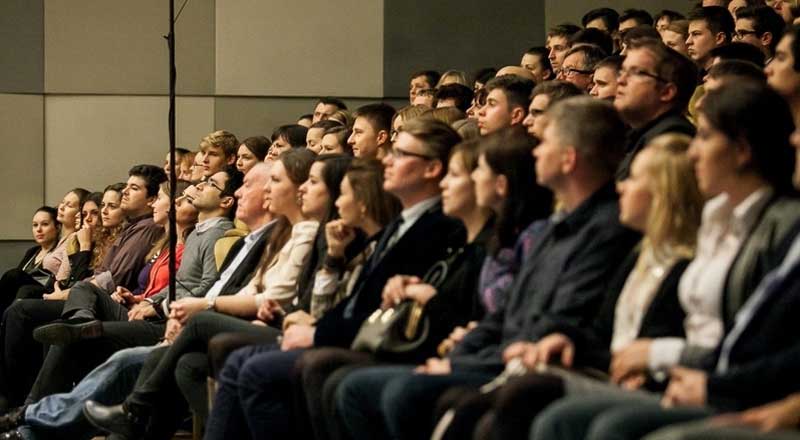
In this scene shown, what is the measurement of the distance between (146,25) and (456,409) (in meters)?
5.85

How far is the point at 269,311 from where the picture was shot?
4.91 meters

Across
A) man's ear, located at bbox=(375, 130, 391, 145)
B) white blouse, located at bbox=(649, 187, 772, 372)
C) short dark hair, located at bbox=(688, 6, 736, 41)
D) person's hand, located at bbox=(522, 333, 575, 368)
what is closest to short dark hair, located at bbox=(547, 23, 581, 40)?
short dark hair, located at bbox=(688, 6, 736, 41)

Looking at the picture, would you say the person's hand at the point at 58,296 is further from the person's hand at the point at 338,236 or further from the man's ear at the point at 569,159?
the man's ear at the point at 569,159

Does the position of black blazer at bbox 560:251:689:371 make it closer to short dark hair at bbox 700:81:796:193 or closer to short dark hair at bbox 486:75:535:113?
short dark hair at bbox 700:81:796:193

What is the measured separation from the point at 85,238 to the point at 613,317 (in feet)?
15.1

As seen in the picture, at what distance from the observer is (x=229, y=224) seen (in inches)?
242

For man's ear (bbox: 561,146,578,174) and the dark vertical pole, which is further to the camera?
the dark vertical pole

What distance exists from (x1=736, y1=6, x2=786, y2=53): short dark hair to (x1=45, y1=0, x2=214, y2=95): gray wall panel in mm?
3885

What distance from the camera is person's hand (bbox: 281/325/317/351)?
4.32 m

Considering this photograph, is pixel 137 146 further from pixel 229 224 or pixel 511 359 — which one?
pixel 511 359

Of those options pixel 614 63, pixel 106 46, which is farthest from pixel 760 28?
pixel 106 46

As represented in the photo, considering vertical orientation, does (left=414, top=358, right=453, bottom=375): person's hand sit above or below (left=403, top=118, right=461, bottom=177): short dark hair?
below

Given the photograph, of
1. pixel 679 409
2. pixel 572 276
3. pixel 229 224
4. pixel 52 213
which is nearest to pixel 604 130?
pixel 572 276

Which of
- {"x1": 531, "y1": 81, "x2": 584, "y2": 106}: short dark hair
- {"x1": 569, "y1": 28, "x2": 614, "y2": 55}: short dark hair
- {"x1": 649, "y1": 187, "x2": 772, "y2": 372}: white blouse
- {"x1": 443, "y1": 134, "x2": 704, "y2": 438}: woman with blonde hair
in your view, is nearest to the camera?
{"x1": 649, "y1": 187, "x2": 772, "y2": 372}: white blouse
